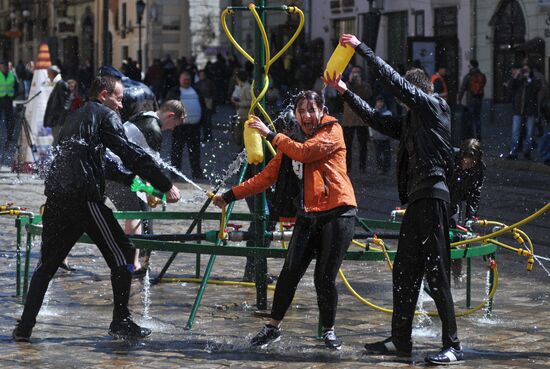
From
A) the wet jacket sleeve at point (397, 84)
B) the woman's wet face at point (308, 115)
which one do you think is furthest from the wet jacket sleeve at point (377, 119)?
the wet jacket sleeve at point (397, 84)

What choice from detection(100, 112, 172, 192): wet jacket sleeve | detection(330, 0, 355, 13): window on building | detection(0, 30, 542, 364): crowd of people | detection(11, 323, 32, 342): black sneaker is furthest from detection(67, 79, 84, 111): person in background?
detection(330, 0, 355, 13): window on building

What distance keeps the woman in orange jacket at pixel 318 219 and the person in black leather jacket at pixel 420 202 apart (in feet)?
1.05

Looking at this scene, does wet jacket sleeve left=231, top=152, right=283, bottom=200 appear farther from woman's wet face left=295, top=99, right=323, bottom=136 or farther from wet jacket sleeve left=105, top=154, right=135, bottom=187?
wet jacket sleeve left=105, top=154, right=135, bottom=187

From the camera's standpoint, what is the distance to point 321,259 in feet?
27.4

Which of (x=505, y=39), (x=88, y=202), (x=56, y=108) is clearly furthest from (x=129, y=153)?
(x=505, y=39)

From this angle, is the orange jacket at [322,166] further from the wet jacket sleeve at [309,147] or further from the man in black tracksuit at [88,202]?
the man in black tracksuit at [88,202]

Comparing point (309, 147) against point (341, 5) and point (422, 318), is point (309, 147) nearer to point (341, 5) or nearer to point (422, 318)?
point (422, 318)

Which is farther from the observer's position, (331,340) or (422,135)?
(331,340)

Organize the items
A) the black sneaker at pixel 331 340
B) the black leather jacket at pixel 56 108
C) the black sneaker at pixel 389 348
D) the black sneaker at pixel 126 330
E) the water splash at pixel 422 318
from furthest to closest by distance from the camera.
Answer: the black leather jacket at pixel 56 108 < the water splash at pixel 422 318 < the black sneaker at pixel 126 330 < the black sneaker at pixel 331 340 < the black sneaker at pixel 389 348

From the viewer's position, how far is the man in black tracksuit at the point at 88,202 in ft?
27.8

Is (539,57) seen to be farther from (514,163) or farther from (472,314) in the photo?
(472,314)

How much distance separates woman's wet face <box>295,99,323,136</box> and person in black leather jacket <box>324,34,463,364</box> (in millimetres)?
268

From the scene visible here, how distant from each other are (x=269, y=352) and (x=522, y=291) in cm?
332

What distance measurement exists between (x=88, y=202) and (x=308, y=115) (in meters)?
1.49
